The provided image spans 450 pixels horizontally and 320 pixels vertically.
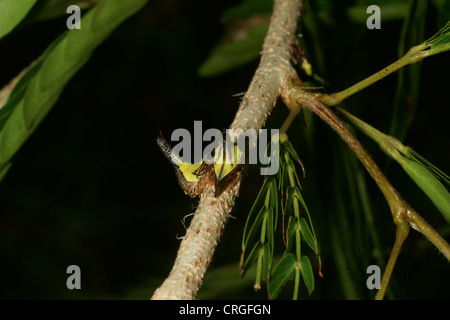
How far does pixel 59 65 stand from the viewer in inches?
39.2

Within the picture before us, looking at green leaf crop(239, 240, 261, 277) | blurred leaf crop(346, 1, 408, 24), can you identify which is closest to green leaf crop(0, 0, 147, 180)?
green leaf crop(239, 240, 261, 277)

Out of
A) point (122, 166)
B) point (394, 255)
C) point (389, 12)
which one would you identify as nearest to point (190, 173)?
point (394, 255)

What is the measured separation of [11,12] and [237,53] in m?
0.95

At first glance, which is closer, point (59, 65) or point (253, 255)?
point (253, 255)

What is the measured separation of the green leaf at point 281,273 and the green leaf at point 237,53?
1049 mm

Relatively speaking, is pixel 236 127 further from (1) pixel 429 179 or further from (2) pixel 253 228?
(1) pixel 429 179

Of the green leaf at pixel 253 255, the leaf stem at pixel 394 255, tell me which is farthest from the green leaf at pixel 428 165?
the green leaf at pixel 253 255

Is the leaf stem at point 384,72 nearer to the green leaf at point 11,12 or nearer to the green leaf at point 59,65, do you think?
the green leaf at point 59,65

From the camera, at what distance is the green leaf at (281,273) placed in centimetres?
79

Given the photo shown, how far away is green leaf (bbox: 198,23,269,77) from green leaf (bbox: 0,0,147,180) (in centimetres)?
78

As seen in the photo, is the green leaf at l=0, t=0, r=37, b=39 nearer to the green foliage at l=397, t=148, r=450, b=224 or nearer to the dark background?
the green foliage at l=397, t=148, r=450, b=224

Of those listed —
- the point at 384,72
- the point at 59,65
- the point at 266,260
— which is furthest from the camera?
the point at 59,65

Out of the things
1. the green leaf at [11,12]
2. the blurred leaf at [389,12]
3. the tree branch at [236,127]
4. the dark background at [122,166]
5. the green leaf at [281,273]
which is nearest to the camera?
the tree branch at [236,127]

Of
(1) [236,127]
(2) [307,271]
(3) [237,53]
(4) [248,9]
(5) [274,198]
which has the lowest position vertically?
(2) [307,271]
